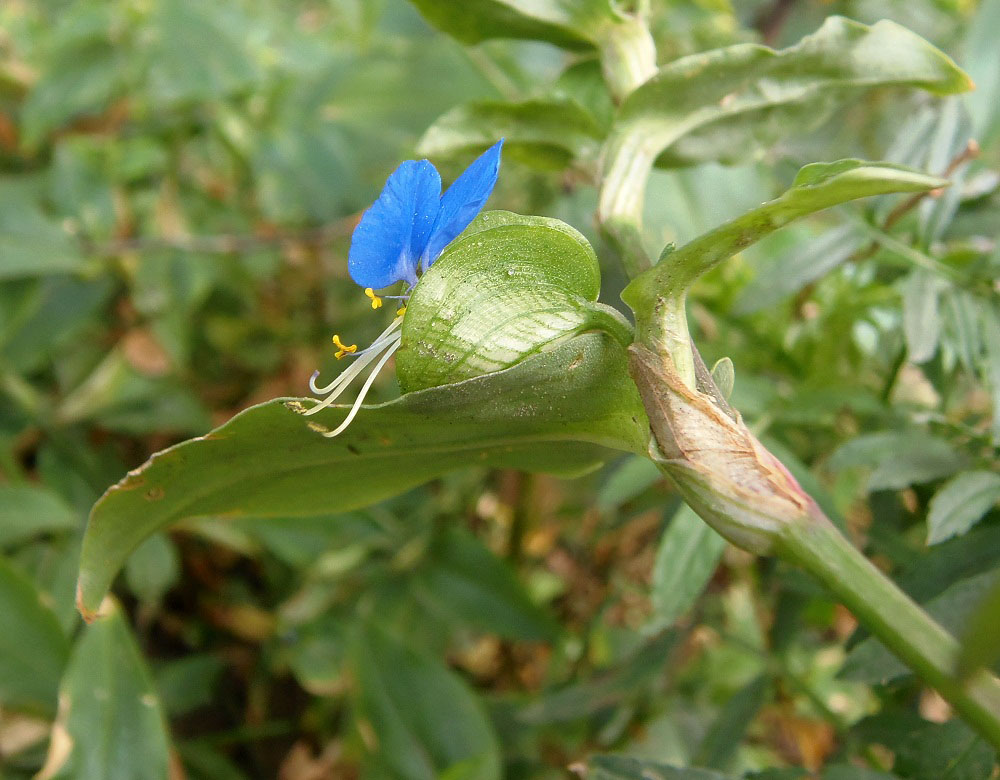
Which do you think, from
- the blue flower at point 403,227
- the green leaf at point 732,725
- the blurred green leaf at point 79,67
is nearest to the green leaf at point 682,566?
the green leaf at point 732,725

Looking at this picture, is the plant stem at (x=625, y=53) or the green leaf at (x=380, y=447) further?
the plant stem at (x=625, y=53)

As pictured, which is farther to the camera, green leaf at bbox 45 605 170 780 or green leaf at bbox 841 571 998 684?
green leaf at bbox 45 605 170 780

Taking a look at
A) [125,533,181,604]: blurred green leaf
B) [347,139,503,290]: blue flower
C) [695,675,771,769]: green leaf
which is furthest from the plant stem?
[125,533,181,604]: blurred green leaf

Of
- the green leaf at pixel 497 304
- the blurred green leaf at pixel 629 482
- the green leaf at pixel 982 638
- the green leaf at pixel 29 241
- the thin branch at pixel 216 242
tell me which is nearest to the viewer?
the green leaf at pixel 982 638

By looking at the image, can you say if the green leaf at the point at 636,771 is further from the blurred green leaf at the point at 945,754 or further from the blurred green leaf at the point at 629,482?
the blurred green leaf at the point at 629,482

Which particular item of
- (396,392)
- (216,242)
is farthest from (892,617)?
(216,242)

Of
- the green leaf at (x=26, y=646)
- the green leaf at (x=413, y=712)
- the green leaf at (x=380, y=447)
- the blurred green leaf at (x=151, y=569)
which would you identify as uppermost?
the green leaf at (x=380, y=447)

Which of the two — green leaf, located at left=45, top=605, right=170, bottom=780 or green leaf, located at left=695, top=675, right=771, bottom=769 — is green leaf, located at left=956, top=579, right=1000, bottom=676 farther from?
green leaf, located at left=45, top=605, right=170, bottom=780
